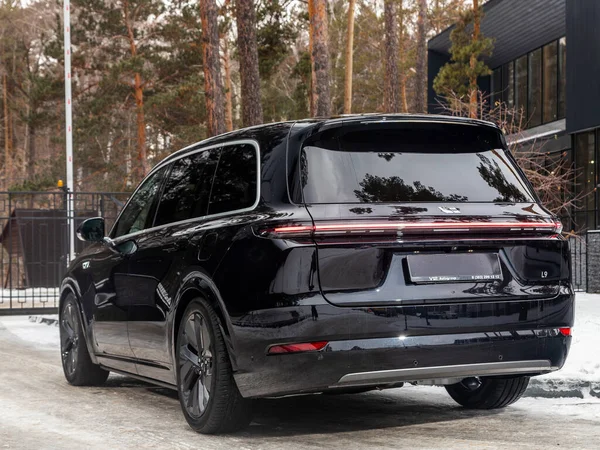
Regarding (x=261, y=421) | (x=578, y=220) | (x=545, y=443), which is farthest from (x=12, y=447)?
(x=578, y=220)

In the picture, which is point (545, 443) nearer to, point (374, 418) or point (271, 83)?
point (374, 418)

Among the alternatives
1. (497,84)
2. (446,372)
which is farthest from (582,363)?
(497,84)

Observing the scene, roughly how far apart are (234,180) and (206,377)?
4.06ft

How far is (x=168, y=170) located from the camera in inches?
303

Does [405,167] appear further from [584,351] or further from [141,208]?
[584,351]

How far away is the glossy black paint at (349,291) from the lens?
18.3 feet

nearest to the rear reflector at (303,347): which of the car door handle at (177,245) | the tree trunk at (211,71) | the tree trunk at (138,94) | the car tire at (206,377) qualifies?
the car tire at (206,377)

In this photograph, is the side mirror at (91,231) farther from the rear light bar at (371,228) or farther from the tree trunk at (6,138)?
the tree trunk at (6,138)

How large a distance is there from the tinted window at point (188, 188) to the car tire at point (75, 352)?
1.87 meters

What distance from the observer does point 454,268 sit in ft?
18.9

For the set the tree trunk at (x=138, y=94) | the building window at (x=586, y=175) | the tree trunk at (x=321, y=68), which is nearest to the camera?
the tree trunk at (x=321, y=68)

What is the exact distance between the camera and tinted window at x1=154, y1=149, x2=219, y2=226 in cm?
683

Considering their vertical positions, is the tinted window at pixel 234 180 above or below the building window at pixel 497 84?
below

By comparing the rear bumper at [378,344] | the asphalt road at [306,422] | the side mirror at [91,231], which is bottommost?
the asphalt road at [306,422]
